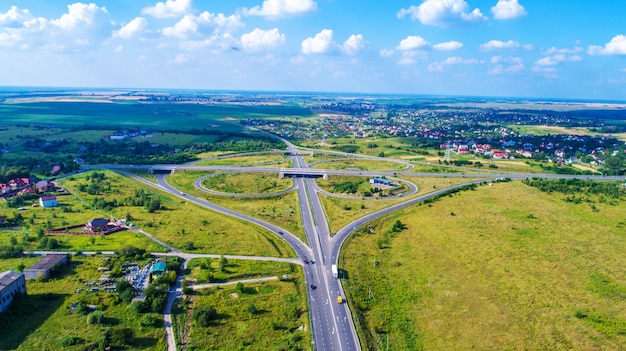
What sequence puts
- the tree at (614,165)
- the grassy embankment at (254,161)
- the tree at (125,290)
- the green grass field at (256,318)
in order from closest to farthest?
1. the green grass field at (256,318)
2. the tree at (125,290)
3. the tree at (614,165)
4. the grassy embankment at (254,161)

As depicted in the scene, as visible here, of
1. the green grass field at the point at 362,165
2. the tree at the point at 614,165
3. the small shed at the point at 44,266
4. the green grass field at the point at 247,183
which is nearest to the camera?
the small shed at the point at 44,266

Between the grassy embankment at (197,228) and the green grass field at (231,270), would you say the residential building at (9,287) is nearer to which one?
the green grass field at (231,270)

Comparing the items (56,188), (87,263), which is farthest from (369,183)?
(56,188)

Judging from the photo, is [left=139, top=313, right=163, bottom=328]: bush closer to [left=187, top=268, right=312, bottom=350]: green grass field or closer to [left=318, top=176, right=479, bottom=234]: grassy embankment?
[left=187, top=268, right=312, bottom=350]: green grass field

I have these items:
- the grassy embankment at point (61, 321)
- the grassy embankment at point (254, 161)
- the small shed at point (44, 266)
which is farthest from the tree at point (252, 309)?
the grassy embankment at point (254, 161)

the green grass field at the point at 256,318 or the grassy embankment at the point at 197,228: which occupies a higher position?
the grassy embankment at the point at 197,228

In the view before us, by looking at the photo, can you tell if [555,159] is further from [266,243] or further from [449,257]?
[266,243]
